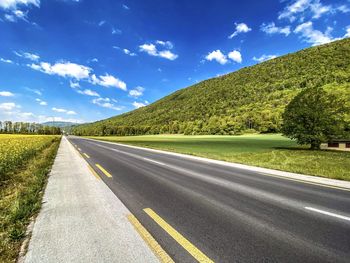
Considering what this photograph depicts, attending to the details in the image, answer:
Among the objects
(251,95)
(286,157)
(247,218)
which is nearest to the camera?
(247,218)

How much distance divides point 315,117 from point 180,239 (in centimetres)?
2572

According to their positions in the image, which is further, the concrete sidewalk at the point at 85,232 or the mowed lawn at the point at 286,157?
the mowed lawn at the point at 286,157

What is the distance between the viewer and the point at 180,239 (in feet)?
12.5

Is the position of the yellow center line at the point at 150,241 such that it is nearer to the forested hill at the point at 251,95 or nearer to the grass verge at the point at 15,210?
the grass verge at the point at 15,210

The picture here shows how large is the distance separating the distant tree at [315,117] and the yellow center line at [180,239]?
2509 centimetres

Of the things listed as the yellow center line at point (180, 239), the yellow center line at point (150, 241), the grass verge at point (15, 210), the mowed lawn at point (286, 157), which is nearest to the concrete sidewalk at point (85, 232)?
the yellow center line at point (150, 241)

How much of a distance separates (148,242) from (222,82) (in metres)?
157

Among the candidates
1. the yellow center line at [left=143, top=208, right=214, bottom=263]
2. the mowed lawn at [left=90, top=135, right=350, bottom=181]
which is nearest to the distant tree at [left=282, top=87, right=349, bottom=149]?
the mowed lawn at [left=90, top=135, right=350, bottom=181]

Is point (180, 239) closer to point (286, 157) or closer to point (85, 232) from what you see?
point (85, 232)

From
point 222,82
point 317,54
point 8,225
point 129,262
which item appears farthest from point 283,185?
point 222,82

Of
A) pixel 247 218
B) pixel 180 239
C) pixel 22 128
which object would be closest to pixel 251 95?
pixel 247 218

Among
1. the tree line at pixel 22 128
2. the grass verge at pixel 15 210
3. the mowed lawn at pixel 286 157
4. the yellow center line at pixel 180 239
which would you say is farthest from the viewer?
the tree line at pixel 22 128

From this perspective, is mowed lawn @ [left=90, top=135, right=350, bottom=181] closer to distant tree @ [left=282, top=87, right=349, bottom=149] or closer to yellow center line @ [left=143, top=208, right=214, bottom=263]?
distant tree @ [left=282, top=87, right=349, bottom=149]

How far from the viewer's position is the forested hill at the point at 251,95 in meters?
92.9
